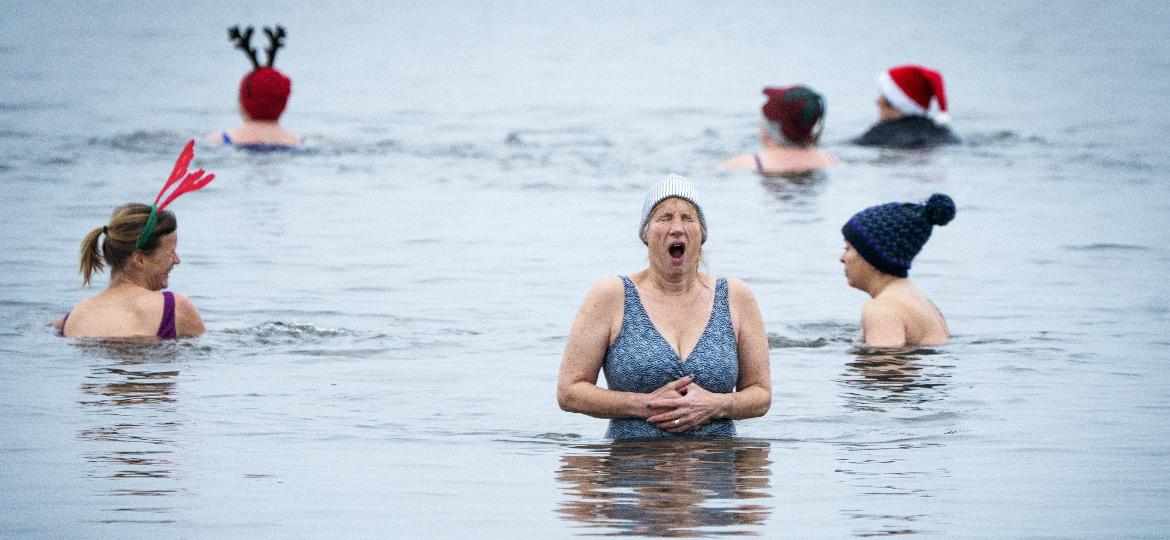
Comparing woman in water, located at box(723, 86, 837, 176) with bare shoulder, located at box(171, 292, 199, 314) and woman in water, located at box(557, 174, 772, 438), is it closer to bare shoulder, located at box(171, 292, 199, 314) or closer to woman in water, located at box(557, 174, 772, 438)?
bare shoulder, located at box(171, 292, 199, 314)

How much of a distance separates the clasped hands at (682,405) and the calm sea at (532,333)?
24 cm

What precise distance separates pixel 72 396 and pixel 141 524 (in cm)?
310

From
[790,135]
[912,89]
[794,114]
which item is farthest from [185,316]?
[912,89]

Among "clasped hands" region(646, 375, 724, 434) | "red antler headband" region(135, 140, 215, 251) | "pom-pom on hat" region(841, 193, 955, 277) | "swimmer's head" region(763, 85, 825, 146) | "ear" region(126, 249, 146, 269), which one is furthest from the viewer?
"swimmer's head" region(763, 85, 825, 146)

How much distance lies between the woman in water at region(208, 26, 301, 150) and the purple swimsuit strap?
8827 millimetres

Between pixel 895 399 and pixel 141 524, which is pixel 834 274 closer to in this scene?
pixel 895 399

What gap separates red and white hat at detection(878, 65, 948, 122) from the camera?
878 inches

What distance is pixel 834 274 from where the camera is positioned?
15672mm

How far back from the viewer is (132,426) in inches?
369

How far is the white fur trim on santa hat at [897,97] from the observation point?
74.0ft

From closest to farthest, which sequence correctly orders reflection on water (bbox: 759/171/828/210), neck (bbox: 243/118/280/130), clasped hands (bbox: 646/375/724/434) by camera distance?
clasped hands (bbox: 646/375/724/434), reflection on water (bbox: 759/171/828/210), neck (bbox: 243/118/280/130)

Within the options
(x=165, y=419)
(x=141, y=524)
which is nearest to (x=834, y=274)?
(x=165, y=419)

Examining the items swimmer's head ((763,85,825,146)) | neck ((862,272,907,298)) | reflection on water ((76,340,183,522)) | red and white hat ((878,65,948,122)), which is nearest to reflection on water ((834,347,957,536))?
neck ((862,272,907,298))

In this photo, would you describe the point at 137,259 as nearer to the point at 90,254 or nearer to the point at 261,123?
the point at 90,254
